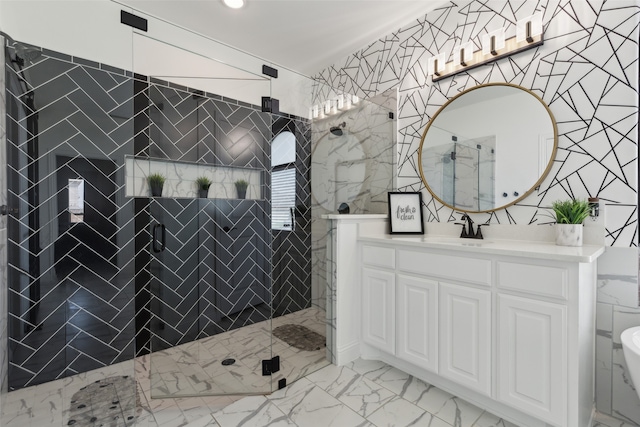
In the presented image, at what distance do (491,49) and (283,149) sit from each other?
5.25 feet

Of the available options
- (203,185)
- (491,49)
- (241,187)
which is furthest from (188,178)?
(491,49)

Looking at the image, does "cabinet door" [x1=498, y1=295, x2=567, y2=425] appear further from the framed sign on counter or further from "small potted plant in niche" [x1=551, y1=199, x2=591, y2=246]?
the framed sign on counter

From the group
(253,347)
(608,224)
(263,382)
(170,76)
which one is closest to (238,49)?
(170,76)

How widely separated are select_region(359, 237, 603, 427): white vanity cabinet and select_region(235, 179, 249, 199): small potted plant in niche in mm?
1071

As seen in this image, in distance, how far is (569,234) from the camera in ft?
5.23

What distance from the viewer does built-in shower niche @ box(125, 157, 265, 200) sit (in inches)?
81.5

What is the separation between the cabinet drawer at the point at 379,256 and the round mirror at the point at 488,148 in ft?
2.10

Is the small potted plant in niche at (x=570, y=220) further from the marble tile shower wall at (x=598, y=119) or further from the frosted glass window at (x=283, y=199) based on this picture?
the frosted glass window at (x=283, y=199)

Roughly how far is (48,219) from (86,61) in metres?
1.13

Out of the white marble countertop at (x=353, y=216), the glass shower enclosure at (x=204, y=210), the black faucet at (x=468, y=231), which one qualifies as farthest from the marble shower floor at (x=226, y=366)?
the black faucet at (x=468, y=231)

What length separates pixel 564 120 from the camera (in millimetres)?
1745

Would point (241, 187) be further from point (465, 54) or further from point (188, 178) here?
point (465, 54)

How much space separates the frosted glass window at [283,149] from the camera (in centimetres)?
230

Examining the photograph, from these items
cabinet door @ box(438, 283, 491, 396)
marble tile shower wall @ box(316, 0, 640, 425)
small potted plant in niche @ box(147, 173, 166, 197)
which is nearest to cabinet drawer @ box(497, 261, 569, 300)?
cabinet door @ box(438, 283, 491, 396)
